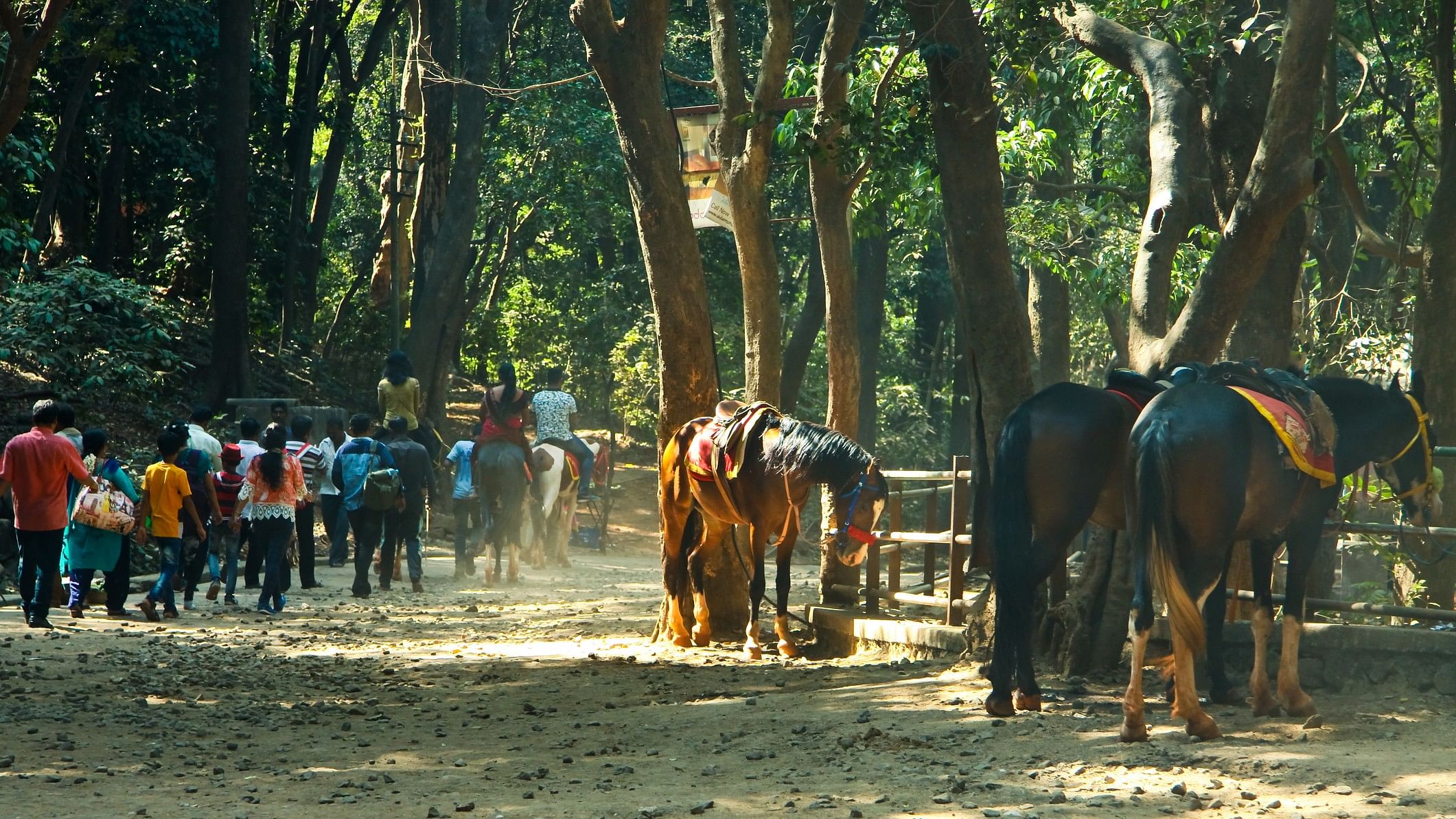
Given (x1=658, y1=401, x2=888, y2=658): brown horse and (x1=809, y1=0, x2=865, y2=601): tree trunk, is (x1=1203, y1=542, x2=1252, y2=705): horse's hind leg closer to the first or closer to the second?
(x1=658, y1=401, x2=888, y2=658): brown horse

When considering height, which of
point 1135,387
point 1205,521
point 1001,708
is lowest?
point 1001,708

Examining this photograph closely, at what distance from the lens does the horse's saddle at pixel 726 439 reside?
1150cm

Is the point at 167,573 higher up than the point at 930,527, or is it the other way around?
the point at 930,527

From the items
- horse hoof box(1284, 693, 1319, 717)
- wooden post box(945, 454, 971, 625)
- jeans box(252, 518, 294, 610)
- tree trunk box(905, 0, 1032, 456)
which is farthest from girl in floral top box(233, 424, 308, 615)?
horse hoof box(1284, 693, 1319, 717)

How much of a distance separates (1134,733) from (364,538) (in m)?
10.5

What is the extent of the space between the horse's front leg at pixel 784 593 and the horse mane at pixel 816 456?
0.58 metres

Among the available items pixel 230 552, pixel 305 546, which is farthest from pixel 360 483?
pixel 230 552

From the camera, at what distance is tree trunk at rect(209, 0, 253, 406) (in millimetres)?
21359

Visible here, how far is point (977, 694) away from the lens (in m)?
8.86

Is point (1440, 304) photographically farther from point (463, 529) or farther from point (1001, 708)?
point (463, 529)

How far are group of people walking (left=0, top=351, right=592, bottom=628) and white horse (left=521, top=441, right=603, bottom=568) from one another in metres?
0.31

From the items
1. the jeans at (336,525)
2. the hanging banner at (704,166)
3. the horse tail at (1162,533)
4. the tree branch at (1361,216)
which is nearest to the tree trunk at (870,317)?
the jeans at (336,525)

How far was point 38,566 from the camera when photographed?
1205 cm

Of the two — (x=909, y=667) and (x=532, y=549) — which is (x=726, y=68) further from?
(x=532, y=549)
